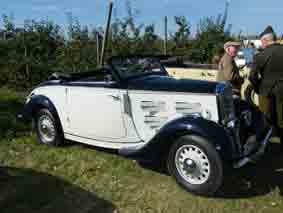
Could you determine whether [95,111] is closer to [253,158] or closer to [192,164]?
[192,164]

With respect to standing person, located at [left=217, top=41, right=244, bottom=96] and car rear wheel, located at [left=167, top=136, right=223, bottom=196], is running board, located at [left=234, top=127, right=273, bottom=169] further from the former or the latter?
standing person, located at [left=217, top=41, right=244, bottom=96]

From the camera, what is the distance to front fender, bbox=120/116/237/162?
3.75m

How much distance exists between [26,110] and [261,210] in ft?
13.1

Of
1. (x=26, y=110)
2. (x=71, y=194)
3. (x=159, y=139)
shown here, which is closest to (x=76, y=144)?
(x=26, y=110)

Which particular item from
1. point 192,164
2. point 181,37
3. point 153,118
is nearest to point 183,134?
point 192,164

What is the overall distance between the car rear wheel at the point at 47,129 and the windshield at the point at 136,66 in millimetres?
1486

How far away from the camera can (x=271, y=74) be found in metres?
4.86

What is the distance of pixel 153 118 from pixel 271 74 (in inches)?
71.3

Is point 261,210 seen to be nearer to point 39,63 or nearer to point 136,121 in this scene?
point 136,121

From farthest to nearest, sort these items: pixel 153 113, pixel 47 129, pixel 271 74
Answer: pixel 47 129 → pixel 271 74 → pixel 153 113

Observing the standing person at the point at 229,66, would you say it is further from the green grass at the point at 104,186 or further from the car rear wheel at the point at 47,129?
the car rear wheel at the point at 47,129

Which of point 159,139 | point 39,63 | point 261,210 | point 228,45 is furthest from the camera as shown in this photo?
point 39,63

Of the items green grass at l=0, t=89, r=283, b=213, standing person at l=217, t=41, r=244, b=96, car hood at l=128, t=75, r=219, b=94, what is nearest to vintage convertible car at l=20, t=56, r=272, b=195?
car hood at l=128, t=75, r=219, b=94

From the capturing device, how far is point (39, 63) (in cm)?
991
